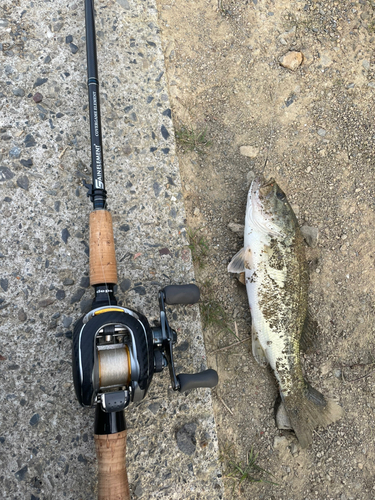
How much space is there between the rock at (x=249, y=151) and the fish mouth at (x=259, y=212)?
39 cm

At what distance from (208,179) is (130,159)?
2.50 feet

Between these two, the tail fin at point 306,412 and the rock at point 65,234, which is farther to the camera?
the tail fin at point 306,412

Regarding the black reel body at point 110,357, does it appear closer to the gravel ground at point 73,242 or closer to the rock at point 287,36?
the gravel ground at point 73,242

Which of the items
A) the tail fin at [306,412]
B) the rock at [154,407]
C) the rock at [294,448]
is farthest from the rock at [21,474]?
the rock at [294,448]

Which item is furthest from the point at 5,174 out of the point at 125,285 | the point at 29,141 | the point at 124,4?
the point at 124,4

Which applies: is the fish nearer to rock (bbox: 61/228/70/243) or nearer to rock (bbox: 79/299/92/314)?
rock (bbox: 79/299/92/314)

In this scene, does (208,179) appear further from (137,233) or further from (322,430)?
(322,430)

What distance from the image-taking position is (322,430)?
3254mm

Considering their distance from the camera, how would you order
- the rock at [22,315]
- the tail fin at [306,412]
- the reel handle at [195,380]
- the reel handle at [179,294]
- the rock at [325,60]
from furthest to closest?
the rock at [325,60], the tail fin at [306,412], the rock at [22,315], the reel handle at [179,294], the reel handle at [195,380]

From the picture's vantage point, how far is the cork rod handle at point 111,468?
79.4 inches

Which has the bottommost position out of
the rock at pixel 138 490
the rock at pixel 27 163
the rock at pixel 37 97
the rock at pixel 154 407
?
the rock at pixel 138 490

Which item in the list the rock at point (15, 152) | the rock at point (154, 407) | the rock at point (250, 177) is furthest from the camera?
the rock at point (250, 177)

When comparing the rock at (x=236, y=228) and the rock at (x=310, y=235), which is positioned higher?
the rock at (x=236, y=228)

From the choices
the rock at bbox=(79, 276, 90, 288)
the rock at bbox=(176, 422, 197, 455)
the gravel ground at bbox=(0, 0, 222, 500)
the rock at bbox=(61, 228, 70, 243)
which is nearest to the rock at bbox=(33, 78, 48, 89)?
the gravel ground at bbox=(0, 0, 222, 500)
